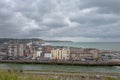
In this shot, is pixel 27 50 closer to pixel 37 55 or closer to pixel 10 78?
pixel 37 55

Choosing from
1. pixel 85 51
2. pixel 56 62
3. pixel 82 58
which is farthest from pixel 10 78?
pixel 85 51

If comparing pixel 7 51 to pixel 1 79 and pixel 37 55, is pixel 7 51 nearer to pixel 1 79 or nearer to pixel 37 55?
pixel 37 55

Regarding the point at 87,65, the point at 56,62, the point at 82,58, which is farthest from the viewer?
the point at 82,58

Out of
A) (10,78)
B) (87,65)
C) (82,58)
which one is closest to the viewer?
(10,78)

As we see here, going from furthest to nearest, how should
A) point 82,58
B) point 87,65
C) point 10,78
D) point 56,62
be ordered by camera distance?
point 82,58 < point 56,62 < point 87,65 < point 10,78

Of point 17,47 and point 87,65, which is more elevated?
point 17,47

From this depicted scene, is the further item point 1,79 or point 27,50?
point 27,50

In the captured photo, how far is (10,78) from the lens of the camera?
12.2 ft

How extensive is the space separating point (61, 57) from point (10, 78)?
57917 mm

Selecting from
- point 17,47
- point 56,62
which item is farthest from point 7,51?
point 56,62

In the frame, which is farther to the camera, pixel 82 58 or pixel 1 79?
pixel 82 58

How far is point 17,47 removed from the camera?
63625mm

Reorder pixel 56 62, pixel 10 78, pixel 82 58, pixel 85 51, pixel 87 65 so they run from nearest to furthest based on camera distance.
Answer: pixel 10 78
pixel 87 65
pixel 56 62
pixel 82 58
pixel 85 51

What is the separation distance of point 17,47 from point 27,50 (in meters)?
4.11
